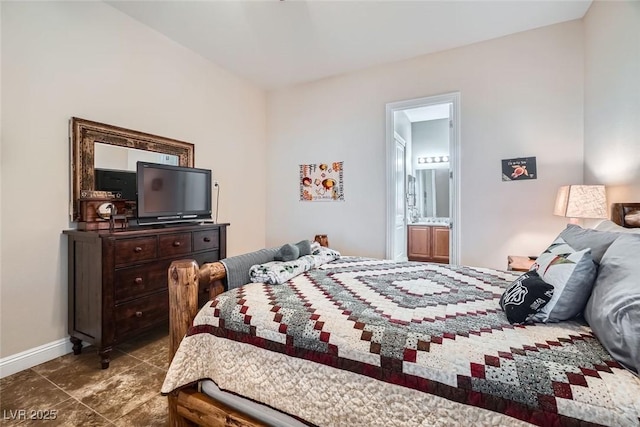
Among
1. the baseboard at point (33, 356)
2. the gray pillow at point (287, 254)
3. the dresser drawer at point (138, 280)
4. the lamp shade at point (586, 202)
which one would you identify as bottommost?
the baseboard at point (33, 356)

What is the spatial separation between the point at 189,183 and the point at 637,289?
10.6ft

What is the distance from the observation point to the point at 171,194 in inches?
112

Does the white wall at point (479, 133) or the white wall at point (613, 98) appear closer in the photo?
the white wall at point (613, 98)

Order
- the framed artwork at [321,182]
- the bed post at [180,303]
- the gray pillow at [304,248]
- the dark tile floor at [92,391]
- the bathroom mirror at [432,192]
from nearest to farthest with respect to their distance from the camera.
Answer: the bed post at [180,303] < the dark tile floor at [92,391] < the gray pillow at [304,248] < the framed artwork at [321,182] < the bathroom mirror at [432,192]

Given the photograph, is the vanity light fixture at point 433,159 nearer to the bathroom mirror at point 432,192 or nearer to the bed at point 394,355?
the bathroom mirror at point 432,192

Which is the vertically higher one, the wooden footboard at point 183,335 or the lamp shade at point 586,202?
the lamp shade at point 586,202

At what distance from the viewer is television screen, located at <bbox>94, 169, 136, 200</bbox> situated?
2.49m

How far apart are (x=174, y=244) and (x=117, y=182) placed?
29.3 inches

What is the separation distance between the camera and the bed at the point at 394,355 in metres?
0.81

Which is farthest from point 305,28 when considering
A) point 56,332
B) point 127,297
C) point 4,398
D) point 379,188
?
point 4,398

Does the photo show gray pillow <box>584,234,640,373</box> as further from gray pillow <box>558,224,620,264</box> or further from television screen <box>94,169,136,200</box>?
television screen <box>94,169,136,200</box>

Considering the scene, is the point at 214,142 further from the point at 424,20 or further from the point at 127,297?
the point at 424,20

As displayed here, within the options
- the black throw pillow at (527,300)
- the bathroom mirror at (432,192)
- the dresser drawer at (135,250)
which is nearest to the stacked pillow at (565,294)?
the black throw pillow at (527,300)

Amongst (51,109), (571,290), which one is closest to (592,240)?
(571,290)
